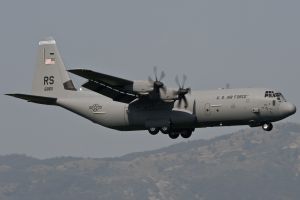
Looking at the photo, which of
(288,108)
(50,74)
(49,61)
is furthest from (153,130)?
(49,61)

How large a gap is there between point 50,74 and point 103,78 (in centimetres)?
1177

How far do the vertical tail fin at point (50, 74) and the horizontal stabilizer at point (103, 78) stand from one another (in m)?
9.62

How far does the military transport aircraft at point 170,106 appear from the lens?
60875 millimetres

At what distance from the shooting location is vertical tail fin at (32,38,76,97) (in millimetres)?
70188

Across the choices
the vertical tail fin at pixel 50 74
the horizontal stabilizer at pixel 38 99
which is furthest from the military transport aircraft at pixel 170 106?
the vertical tail fin at pixel 50 74

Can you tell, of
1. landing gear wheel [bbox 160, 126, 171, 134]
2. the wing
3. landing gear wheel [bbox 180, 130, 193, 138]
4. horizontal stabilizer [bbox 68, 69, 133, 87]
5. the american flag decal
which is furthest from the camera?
the american flag decal

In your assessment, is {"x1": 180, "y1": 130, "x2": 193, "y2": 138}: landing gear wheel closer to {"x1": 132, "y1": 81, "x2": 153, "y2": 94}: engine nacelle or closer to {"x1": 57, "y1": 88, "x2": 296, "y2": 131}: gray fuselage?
{"x1": 57, "y1": 88, "x2": 296, "y2": 131}: gray fuselage

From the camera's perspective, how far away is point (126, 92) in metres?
61.2

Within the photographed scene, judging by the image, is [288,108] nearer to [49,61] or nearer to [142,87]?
[142,87]

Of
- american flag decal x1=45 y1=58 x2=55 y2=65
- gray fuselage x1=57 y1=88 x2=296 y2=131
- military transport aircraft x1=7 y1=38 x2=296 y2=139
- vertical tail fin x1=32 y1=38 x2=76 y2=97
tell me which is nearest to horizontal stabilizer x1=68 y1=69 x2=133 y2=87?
military transport aircraft x1=7 y1=38 x2=296 y2=139

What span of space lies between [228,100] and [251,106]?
173 cm

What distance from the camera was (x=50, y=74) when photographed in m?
70.8

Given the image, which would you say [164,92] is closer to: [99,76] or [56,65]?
[99,76]

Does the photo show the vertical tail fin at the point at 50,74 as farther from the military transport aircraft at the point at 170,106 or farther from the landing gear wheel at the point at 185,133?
the landing gear wheel at the point at 185,133
